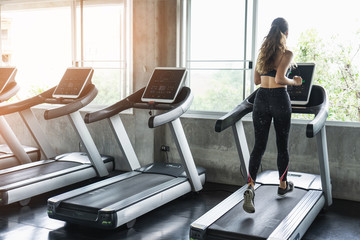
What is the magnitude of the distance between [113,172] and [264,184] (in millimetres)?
2402

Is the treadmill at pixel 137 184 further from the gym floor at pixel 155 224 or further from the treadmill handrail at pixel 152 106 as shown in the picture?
the gym floor at pixel 155 224

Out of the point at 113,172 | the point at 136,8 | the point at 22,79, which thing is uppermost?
the point at 136,8

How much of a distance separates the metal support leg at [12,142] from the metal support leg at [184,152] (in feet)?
8.02

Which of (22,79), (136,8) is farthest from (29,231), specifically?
(22,79)

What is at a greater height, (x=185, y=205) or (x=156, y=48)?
(x=156, y=48)

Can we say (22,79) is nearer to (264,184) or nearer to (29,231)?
(29,231)

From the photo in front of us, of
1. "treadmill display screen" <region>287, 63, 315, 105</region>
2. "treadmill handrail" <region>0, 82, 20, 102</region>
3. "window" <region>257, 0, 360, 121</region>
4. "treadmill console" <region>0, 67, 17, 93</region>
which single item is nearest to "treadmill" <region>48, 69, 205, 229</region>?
"treadmill display screen" <region>287, 63, 315, 105</region>

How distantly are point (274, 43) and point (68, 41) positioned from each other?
4112mm

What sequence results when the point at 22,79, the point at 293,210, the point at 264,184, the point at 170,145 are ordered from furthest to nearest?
the point at 22,79
the point at 170,145
the point at 264,184
the point at 293,210

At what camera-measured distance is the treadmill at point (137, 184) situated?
12.4 ft

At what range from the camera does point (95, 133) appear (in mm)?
6398

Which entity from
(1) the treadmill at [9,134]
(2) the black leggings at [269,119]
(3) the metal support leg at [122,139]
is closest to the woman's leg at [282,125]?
(2) the black leggings at [269,119]

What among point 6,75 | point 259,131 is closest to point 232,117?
point 259,131

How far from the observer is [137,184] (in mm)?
4531
